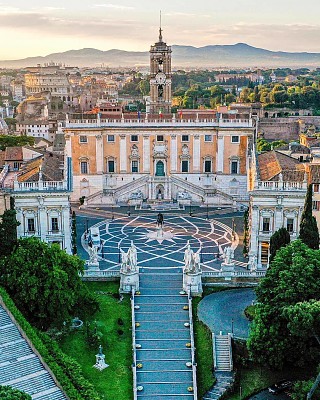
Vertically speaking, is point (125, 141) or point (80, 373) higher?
point (125, 141)

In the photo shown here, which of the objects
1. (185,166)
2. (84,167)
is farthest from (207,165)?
(84,167)

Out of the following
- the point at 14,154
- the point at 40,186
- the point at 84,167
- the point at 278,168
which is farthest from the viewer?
the point at 84,167

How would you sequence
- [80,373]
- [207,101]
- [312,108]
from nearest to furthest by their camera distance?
[80,373]
[312,108]
[207,101]

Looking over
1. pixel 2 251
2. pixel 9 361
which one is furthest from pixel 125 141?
pixel 9 361

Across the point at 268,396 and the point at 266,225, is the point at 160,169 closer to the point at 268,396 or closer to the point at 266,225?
the point at 266,225

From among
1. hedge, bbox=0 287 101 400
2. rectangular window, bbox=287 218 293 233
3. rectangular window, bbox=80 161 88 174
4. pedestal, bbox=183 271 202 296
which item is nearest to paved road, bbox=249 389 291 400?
hedge, bbox=0 287 101 400

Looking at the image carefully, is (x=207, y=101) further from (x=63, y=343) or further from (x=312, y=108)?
(x=63, y=343)

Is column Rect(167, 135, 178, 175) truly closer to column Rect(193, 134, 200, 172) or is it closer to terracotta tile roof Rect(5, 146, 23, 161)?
column Rect(193, 134, 200, 172)
